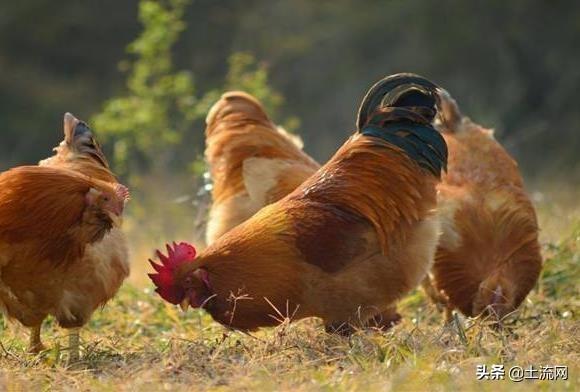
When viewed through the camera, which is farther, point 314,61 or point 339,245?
point 314,61

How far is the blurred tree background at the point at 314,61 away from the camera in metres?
16.5

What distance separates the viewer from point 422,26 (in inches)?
679

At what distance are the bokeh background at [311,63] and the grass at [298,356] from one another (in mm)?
7796

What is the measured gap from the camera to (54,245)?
5496mm

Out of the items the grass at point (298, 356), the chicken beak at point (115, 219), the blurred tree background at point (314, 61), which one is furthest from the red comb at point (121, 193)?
the blurred tree background at point (314, 61)

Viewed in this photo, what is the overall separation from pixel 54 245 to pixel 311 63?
1303 cm

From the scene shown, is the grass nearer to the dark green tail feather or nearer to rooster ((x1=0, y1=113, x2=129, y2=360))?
rooster ((x1=0, y1=113, x2=129, y2=360))

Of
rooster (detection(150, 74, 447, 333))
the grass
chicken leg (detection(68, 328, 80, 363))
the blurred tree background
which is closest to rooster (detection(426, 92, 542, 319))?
the grass

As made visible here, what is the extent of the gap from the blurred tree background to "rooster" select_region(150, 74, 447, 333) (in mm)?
8538

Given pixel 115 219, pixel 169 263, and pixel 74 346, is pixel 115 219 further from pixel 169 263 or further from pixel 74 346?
pixel 74 346

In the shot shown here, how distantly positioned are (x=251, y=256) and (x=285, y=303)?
310 millimetres

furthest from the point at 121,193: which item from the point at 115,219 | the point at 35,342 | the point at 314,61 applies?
the point at 314,61

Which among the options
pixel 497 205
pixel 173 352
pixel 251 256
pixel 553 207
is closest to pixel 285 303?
pixel 251 256

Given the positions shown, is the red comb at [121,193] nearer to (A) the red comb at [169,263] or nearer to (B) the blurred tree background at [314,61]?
(A) the red comb at [169,263]
